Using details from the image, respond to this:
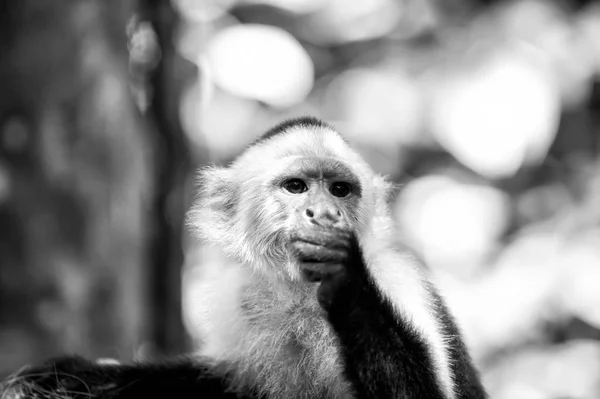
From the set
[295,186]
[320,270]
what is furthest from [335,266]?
[295,186]

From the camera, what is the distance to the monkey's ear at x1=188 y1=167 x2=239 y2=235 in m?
3.73

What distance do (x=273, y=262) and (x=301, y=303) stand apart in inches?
9.9

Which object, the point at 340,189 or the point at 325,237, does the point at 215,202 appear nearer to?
the point at 340,189

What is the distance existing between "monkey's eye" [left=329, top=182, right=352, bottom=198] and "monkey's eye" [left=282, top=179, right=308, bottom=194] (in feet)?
0.43

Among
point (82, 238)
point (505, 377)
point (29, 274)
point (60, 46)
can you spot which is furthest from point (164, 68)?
point (505, 377)

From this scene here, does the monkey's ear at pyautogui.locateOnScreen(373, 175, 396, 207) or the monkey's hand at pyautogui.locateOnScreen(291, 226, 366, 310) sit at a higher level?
the monkey's ear at pyautogui.locateOnScreen(373, 175, 396, 207)

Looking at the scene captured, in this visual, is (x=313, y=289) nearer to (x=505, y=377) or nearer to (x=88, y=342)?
(x=88, y=342)

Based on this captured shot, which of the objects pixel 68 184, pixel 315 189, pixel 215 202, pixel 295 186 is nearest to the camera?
pixel 315 189

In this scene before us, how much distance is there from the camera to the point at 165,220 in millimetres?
5453

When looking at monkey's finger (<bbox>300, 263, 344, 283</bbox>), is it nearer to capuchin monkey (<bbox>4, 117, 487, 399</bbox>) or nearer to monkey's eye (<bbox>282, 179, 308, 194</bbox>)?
capuchin monkey (<bbox>4, 117, 487, 399</bbox>)

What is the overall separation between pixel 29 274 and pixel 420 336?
277 cm

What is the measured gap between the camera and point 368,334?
2.56 meters

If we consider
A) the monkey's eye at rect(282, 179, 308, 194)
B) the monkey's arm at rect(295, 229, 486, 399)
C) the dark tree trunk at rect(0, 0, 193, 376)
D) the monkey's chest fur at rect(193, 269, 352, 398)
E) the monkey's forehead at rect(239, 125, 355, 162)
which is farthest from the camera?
the dark tree trunk at rect(0, 0, 193, 376)

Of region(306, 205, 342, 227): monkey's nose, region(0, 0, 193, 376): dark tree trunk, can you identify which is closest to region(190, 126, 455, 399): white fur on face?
region(306, 205, 342, 227): monkey's nose
